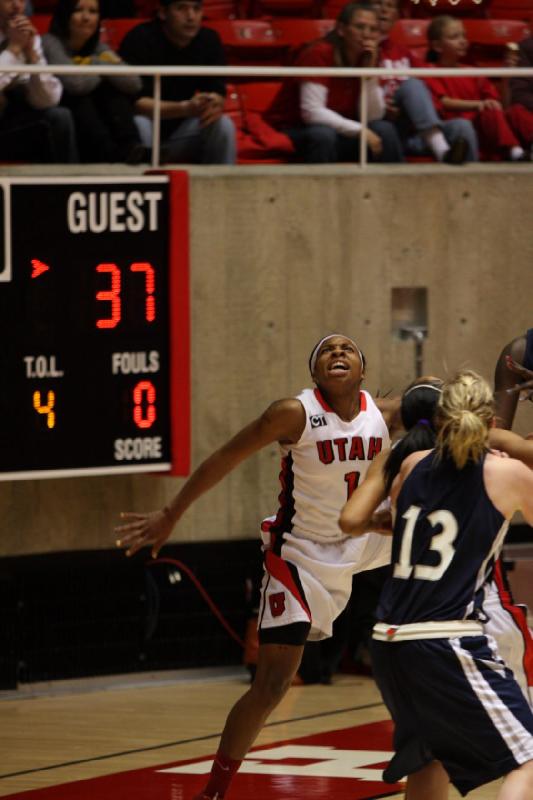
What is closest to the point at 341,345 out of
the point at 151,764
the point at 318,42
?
the point at 151,764

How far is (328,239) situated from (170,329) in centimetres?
152

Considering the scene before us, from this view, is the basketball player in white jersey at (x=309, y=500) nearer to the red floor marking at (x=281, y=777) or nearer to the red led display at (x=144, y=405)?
the red floor marking at (x=281, y=777)

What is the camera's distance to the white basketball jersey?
6.91 metres

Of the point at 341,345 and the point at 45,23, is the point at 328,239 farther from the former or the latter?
the point at 341,345

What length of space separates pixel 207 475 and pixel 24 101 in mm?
3674

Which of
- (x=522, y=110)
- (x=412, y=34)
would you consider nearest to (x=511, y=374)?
(x=522, y=110)

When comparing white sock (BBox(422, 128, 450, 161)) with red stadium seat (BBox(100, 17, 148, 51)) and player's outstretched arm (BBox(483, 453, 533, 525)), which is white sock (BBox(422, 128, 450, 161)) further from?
player's outstretched arm (BBox(483, 453, 533, 525))

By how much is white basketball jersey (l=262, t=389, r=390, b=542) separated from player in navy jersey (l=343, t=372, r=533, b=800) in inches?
73.4

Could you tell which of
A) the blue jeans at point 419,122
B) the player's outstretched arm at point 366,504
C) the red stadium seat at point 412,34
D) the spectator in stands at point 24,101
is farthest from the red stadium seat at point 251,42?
the player's outstretched arm at point 366,504

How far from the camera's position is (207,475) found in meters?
6.66

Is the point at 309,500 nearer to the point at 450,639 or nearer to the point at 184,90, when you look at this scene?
the point at 450,639

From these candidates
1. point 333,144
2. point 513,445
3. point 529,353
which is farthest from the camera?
point 333,144

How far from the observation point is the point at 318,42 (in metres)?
10.7

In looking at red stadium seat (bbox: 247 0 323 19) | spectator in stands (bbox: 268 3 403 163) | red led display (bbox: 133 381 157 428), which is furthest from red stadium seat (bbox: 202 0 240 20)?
red led display (bbox: 133 381 157 428)
